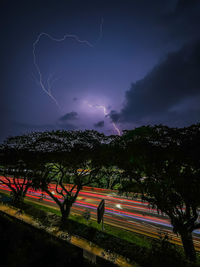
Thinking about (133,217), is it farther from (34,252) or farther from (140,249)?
(34,252)

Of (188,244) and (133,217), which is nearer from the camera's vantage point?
(188,244)

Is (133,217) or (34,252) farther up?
(34,252)

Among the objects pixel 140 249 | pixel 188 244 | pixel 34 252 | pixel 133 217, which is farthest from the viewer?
pixel 133 217

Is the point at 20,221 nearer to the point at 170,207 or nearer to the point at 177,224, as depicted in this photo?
the point at 170,207

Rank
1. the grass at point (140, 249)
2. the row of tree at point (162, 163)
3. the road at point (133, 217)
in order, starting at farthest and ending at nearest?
the road at point (133, 217)
the row of tree at point (162, 163)
the grass at point (140, 249)

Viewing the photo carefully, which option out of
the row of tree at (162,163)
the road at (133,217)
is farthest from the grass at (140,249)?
the road at (133,217)

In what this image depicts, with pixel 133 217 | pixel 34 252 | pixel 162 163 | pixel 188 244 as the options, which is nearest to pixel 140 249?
pixel 188 244

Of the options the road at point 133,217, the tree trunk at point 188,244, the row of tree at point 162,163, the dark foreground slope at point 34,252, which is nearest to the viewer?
the dark foreground slope at point 34,252

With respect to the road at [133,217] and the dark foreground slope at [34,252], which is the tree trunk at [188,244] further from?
the dark foreground slope at [34,252]

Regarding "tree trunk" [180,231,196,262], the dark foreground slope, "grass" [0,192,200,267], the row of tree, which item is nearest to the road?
"tree trunk" [180,231,196,262]

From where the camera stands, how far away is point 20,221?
603 centimetres

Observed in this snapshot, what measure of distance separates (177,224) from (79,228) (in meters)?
6.30

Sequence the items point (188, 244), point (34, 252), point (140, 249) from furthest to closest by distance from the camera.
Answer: point (188, 244), point (140, 249), point (34, 252)

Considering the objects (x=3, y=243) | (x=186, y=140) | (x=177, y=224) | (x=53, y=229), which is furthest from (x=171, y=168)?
(x=3, y=243)
